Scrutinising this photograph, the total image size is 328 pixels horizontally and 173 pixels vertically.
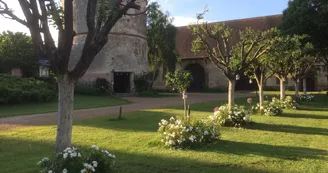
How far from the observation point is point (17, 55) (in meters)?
30.5

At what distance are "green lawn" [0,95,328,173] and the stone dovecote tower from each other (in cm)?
1730

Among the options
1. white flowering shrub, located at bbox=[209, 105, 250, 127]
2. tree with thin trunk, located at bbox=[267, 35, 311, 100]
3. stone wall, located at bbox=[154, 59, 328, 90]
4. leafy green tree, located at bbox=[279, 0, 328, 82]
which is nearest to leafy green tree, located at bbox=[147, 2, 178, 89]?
stone wall, located at bbox=[154, 59, 328, 90]

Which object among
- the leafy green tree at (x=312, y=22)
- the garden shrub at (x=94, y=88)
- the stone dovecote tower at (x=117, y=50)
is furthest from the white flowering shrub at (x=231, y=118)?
the stone dovecote tower at (x=117, y=50)

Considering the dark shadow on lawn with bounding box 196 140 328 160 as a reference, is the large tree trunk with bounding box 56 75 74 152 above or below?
above

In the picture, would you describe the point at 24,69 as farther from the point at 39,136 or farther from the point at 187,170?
the point at 187,170

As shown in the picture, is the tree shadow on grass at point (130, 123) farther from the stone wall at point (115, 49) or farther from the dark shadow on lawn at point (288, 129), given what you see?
the stone wall at point (115, 49)

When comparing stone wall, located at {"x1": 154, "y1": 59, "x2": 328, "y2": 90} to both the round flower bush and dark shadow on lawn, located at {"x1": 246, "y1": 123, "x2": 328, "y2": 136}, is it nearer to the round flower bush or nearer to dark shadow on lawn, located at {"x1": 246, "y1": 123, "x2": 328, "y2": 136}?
the round flower bush

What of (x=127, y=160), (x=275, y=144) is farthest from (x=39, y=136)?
(x=275, y=144)

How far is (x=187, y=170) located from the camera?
5.98 meters

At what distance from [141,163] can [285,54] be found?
34.9 ft

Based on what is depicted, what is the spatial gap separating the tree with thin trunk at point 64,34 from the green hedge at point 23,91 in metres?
15.3

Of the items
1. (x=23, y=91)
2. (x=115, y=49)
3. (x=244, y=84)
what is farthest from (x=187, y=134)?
(x=244, y=84)

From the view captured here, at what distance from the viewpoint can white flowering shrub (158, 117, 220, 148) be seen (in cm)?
786

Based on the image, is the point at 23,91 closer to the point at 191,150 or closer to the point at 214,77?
the point at 191,150
